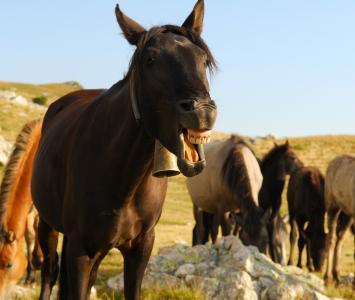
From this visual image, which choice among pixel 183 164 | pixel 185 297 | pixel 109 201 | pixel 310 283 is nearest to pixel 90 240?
pixel 109 201

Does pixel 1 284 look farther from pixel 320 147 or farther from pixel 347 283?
pixel 320 147

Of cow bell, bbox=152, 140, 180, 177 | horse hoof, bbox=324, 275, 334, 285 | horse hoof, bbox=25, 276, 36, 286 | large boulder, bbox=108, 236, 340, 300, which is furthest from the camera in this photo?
horse hoof, bbox=324, 275, 334, 285

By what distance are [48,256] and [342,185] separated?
7437 mm

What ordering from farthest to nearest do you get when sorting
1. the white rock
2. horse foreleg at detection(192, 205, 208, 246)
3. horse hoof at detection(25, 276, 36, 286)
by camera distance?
horse foreleg at detection(192, 205, 208, 246) → horse hoof at detection(25, 276, 36, 286) → the white rock

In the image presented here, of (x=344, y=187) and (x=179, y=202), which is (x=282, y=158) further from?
(x=179, y=202)

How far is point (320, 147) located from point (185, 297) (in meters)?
38.2

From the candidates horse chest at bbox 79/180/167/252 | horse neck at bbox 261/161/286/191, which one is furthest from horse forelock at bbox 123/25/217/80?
horse neck at bbox 261/161/286/191

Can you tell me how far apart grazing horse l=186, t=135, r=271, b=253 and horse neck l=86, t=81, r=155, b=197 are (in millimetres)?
6812

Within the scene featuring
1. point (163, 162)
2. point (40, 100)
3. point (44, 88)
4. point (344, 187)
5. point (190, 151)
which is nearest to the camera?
point (190, 151)

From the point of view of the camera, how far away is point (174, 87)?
122 inches

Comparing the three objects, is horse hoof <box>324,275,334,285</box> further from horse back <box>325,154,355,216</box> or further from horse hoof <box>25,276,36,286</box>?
horse hoof <box>25,276,36,286</box>

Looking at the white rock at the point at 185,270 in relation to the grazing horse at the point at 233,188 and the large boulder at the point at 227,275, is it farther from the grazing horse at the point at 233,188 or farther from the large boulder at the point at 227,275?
the grazing horse at the point at 233,188

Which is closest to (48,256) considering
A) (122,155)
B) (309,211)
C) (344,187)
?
(122,155)

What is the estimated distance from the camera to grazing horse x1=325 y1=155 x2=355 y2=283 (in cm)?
1151
